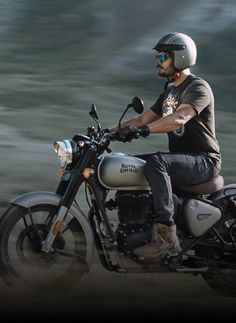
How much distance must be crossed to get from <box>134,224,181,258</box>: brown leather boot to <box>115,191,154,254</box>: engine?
4 centimetres

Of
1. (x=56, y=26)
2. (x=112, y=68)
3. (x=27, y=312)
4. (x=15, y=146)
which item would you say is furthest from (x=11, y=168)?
(x=56, y=26)

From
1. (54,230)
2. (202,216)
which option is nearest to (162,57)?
(202,216)

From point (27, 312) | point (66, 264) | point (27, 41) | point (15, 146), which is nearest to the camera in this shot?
point (27, 312)

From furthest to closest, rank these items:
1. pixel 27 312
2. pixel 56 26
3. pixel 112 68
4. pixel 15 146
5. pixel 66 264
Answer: pixel 56 26, pixel 112 68, pixel 15 146, pixel 66 264, pixel 27 312

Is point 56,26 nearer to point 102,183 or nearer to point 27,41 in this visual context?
point 27,41

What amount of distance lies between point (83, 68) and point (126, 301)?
18107mm

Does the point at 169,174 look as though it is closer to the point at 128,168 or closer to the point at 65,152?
the point at 128,168

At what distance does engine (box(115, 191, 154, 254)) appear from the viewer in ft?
22.2

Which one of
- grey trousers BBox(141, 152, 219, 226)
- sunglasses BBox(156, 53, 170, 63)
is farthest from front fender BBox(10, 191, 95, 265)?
sunglasses BBox(156, 53, 170, 63)

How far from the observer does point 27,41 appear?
26.5m

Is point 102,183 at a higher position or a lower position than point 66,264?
higher

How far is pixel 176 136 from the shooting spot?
700 cm

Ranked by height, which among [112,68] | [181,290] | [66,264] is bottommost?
[112,68]

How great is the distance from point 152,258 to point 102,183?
63cm
